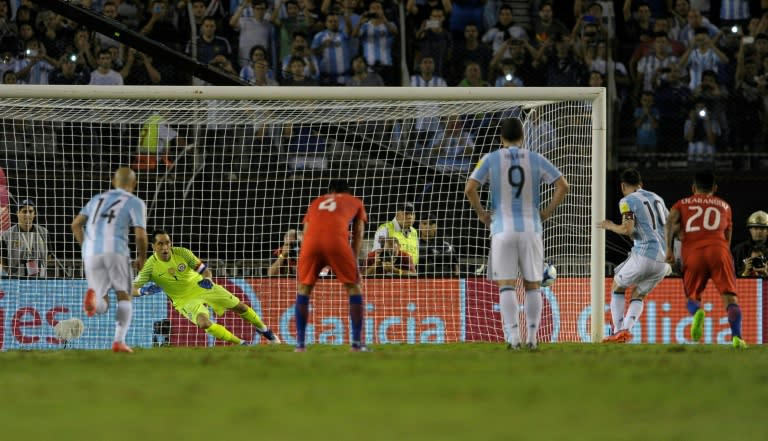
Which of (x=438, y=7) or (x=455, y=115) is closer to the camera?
(x=455, y=115)

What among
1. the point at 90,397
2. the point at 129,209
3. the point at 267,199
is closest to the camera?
the point at 90,397

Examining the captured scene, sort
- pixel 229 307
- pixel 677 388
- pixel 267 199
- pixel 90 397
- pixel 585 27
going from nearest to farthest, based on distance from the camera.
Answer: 1. pixel 90 397
2. pixel 677 388
3. pixel 229 307
4. pixel 267 199
5. pixel 585 27

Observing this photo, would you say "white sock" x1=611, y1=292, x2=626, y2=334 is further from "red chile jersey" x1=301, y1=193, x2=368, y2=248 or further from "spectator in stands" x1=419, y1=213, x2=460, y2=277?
"red chile jersey" x1=301, y1=193, x2=368, y2=248

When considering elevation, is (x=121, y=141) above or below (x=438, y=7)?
below

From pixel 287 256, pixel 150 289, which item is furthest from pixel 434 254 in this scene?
pixel 150 289

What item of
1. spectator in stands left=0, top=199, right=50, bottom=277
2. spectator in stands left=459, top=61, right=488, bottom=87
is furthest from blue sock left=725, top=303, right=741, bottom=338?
spectator in stands left=0, top=199, right=50, bottom=277

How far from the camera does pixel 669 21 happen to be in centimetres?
1914

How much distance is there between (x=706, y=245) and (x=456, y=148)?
462 centimetres

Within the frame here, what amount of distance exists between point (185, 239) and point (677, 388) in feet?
32.5

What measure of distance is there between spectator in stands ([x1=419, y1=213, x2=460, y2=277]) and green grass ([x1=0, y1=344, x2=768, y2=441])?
5393 millimetres

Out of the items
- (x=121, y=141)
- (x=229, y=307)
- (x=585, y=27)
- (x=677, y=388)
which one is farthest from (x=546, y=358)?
(x=585, y=27)

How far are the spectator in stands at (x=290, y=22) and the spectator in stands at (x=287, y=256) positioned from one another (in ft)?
12.7

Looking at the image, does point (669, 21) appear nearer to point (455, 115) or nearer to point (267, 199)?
point (455, 115)

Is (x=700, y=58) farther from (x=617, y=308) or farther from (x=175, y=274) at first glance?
(x=175, y=274)
